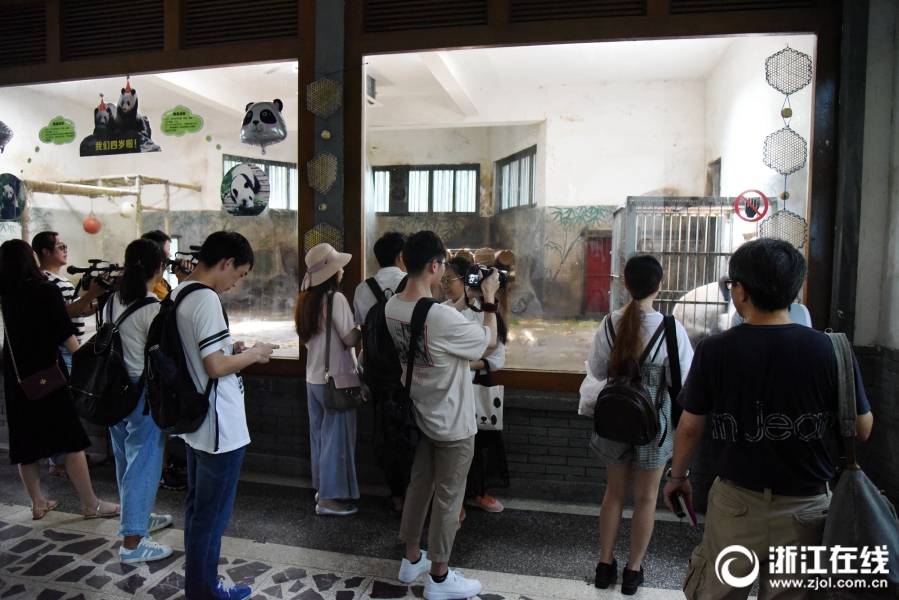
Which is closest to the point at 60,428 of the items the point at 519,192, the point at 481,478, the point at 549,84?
the point at 481,478

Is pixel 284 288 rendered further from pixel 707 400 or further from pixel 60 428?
pixel 707 400

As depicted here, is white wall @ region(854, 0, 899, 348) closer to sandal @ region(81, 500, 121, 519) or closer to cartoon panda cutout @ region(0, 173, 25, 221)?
sandal @ region(81, 500, 121, 519)

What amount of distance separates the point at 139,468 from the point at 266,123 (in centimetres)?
272

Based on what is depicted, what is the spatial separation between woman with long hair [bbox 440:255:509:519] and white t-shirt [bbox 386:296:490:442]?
63 cm

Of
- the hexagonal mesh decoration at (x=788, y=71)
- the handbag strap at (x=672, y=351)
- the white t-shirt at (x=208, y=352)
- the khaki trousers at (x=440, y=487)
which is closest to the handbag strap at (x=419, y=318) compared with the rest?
the khaki trousers at (x=440, y=487)

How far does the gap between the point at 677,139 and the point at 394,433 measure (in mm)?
3259

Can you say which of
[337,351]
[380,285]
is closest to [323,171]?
[380,285]

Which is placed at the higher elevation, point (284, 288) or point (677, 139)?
point (677, 139)

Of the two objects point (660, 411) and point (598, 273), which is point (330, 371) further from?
point (598, 273)

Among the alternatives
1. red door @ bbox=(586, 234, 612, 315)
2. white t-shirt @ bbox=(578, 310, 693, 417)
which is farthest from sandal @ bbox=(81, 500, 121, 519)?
red door @ bbox=(586, 234, 612, 315)

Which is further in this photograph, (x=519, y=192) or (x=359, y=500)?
(x=519, y=192)

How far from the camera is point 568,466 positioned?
402 cm

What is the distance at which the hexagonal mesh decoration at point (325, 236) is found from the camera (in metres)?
4.27

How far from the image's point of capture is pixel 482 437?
12.2 ft
